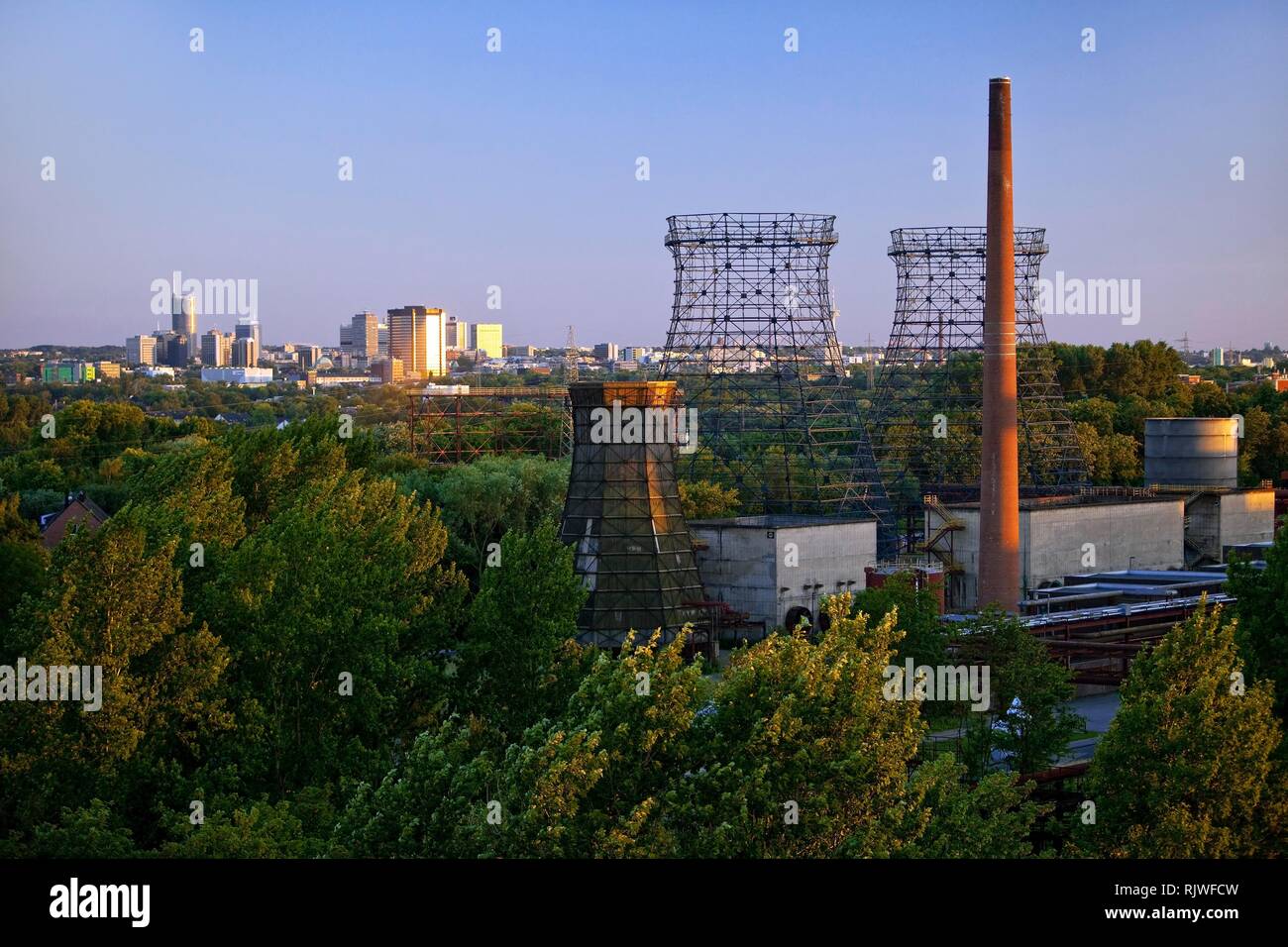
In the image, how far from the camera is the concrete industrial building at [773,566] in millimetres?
49531

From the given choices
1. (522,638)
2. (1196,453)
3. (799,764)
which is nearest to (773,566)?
(522,638)

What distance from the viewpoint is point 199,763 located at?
27.1 meters

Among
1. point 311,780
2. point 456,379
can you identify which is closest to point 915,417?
point 311,780

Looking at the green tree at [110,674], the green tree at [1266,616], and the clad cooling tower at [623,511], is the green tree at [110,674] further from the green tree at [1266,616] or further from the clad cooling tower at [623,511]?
the green tree at [1266,616]

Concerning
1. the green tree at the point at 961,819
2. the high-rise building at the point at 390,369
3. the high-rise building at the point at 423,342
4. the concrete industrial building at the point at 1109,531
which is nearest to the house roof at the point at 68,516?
the concrete industrial building at the point at 1109,531

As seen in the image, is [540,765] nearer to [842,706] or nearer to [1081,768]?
[842,706]

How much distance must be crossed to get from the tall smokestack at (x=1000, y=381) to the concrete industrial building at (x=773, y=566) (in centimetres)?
549

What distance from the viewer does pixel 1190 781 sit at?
866 inches

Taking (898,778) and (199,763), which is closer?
(898,778)

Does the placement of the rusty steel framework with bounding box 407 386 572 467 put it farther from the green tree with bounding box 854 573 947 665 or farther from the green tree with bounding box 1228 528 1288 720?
Answer: the green tree with bounding box 1228 528 1288 720

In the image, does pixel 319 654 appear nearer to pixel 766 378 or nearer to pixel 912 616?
pixel 912 616

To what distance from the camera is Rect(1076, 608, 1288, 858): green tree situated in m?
21.8
